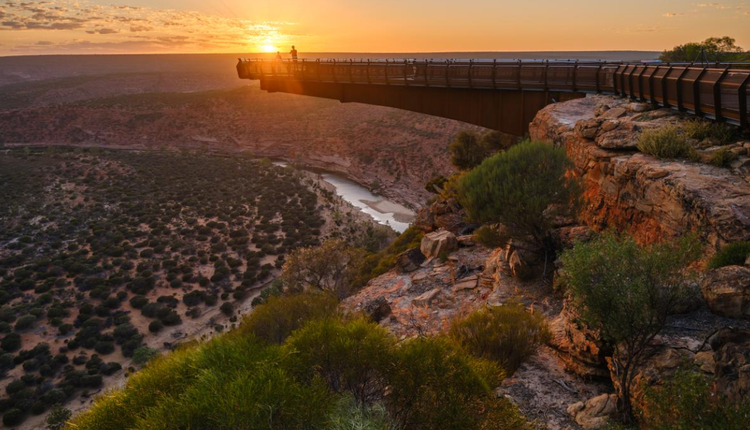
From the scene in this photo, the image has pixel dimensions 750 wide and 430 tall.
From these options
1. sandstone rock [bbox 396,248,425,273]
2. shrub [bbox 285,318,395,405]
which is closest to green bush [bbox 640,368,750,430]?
shrub [bbox 285,318,395,405]

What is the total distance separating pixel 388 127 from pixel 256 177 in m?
29.3

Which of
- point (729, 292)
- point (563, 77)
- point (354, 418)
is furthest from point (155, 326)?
point (729, 292)

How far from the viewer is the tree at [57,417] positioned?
18.8 metres

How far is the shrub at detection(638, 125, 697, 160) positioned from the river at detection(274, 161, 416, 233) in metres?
29.9

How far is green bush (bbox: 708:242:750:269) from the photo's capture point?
758 cm

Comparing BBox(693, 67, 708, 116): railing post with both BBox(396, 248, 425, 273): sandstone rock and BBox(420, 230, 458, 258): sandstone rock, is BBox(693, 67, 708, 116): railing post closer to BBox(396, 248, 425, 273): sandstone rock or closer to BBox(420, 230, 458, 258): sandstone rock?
BBox(420, 230, 458, 258): sandstone rock

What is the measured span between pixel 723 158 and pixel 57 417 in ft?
86.9

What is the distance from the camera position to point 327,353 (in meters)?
7.06

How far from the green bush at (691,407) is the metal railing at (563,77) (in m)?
8.72

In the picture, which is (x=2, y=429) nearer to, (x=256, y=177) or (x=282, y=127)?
(x=256, y=177)

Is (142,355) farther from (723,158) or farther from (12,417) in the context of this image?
(723,158)

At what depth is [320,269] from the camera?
25.7m

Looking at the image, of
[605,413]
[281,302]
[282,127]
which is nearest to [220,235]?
[281,302]

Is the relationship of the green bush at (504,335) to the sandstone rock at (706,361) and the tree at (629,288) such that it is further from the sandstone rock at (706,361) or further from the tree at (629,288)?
the sandstone rock at (706,361)
